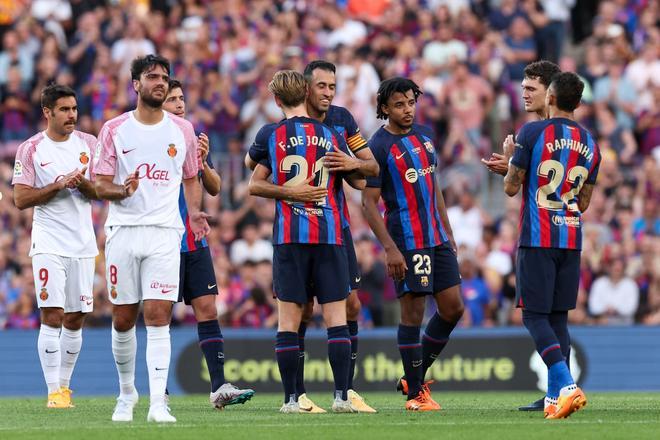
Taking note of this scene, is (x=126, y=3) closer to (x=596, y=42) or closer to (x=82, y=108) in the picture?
(x=82, y=108)

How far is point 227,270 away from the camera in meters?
19.2

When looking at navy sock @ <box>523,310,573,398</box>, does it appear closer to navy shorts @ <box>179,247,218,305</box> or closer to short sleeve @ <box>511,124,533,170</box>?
short sleeve @ <box>511,124,533,170</box>

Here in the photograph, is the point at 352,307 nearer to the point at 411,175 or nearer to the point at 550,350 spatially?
the point at 411,175

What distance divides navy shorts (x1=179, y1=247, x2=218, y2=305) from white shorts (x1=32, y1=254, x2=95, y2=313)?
101 centimetres

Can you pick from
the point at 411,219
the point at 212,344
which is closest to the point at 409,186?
the point at 411,219

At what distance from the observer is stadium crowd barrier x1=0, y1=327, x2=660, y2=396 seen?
17.0 meters

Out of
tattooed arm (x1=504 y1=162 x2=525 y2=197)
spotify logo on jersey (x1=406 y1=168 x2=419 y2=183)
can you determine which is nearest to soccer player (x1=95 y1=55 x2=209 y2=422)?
spotify logo on jersey (x1=406 y1=168 x2=419 y2=183)

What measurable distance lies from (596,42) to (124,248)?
13723 mm

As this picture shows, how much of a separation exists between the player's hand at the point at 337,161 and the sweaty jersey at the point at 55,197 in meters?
2.77

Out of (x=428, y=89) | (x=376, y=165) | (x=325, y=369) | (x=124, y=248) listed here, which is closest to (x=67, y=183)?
(x=124, y=248)

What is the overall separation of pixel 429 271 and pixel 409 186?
0.74 m

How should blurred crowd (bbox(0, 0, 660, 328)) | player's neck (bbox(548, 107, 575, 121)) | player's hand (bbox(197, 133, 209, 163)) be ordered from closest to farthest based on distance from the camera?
1. player's neck (bbox(548, 107, 575, 121))
2. player's hand (bbox(197, 133, 209, 163))
3. blurred crowd (bbox(0, 0, 660, 328))

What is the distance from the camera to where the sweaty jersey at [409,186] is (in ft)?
38.4

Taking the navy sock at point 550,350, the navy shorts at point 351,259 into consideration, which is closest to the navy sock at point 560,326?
the navy sock at point 550,350
